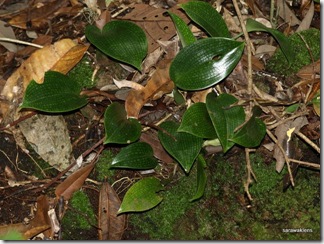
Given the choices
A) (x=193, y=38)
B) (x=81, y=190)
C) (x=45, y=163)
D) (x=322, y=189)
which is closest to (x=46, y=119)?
(x=45, y=163)

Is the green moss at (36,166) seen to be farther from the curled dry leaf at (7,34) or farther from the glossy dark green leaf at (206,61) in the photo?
the glossy dark green leaf at (206,61)

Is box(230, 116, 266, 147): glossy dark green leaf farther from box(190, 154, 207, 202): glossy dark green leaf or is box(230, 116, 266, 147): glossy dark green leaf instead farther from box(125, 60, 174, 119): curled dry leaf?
box(125, 60, 174, 119): curled dry leaf

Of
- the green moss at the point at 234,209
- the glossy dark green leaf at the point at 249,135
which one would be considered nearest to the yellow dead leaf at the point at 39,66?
the green moss at the point at 234,209

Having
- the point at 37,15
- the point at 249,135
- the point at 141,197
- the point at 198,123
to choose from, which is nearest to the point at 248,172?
the point at 249,135

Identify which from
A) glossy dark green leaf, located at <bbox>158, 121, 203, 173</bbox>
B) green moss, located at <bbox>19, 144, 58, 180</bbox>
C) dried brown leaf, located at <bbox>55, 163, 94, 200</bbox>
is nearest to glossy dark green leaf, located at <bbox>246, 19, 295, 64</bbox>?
glossy dark green leaf, located at <bbox>158, 121, 203, 173</bbox>

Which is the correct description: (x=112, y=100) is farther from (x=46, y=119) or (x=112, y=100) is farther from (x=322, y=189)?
(x=322, y=189)
